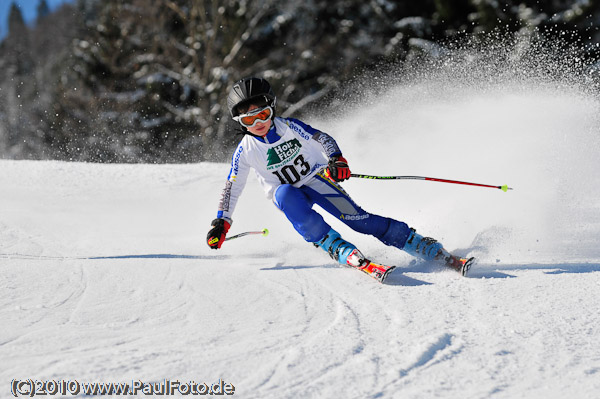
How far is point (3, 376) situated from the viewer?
2.06 m

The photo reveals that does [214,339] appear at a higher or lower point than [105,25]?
lower

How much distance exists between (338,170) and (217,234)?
857 mm

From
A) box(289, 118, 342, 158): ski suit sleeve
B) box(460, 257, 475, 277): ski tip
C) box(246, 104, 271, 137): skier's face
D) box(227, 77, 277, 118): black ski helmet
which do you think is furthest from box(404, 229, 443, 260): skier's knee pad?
box(227, 77, 277, 118): black ski helmet

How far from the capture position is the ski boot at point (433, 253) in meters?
3.27

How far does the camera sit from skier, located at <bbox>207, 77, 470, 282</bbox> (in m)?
3.53

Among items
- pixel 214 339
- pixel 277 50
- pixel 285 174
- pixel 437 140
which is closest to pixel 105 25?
pixel 277 50

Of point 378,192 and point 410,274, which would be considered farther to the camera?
point 378,192

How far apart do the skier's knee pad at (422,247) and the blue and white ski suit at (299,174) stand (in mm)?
40

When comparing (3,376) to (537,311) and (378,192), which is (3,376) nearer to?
(537,311)

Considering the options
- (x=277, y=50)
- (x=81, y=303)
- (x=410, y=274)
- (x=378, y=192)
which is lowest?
(x=81, y=303)

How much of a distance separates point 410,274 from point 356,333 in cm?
103

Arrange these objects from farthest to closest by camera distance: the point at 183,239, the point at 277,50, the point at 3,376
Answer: the point at 277,50 → the point at 183,239 → the point at 3,376

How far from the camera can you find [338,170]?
3578mm

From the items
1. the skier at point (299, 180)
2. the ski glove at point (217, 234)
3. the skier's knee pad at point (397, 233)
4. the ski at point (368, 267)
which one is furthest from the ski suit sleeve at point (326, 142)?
the ski glove at point (217, 234)
